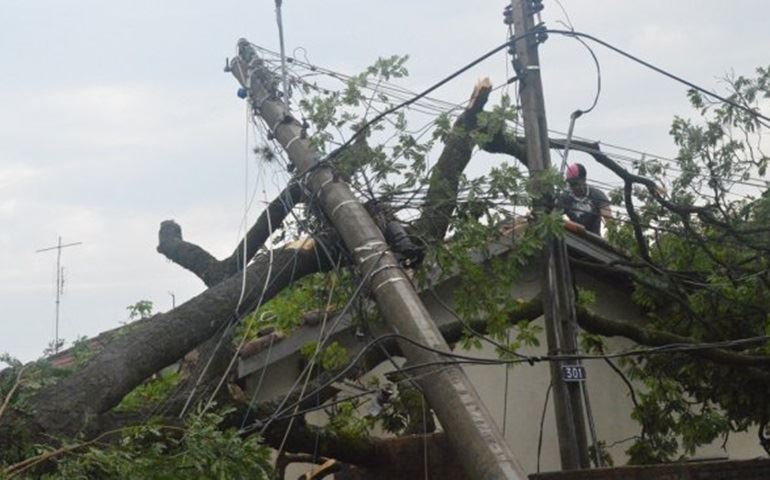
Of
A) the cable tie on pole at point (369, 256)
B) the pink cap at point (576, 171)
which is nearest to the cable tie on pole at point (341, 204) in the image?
the cable tie on pole at point (369, 256)

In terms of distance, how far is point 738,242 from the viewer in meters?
10.6

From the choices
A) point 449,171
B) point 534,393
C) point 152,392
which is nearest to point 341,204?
point 449,171

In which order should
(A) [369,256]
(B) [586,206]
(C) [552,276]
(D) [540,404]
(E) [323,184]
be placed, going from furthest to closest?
(D) [540,404] → (B) [586,206] → (C) [552,276] → (E) [323,184] → (A) [369,256]

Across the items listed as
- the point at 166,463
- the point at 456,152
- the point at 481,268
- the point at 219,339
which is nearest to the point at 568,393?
the point at 481,268

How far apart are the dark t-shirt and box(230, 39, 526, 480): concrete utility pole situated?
2.05 m

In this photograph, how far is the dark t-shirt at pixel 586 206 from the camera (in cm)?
1023

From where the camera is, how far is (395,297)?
24.4 ft

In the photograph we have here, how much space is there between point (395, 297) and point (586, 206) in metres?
4.56

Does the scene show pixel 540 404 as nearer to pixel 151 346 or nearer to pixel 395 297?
pixel 395 297

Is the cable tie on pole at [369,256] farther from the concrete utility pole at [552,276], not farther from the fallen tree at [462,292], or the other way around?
the concrete utility pole at [552,276]

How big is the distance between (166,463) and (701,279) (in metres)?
5.91

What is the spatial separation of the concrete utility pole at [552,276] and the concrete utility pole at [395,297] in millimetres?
1737

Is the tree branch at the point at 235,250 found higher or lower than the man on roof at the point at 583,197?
lower

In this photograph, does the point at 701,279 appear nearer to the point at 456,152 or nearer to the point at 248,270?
the point at 456,152
